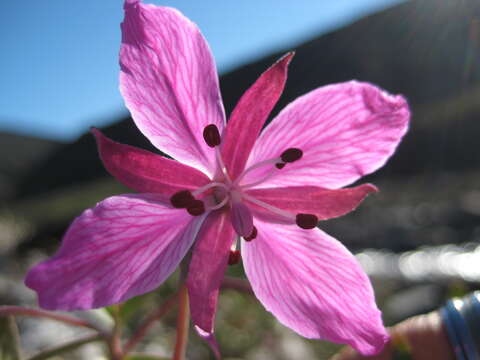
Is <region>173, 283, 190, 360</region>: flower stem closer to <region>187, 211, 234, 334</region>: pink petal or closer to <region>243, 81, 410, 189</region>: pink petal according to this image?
<region>187, 211, 234, 334</region>: pink petal

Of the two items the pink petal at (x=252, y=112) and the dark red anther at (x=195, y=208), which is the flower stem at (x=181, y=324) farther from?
the pink petal at (x=252, y=112)

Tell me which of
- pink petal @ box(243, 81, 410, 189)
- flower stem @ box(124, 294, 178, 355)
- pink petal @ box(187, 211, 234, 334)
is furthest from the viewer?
flower stem @ box(124, 294, 178, 355)

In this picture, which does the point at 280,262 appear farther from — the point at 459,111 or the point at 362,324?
the point at 459,111

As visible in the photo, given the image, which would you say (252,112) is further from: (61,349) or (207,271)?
(61,349)

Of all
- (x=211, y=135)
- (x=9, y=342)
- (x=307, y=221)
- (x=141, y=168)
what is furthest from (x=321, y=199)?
(x=9, y=342)

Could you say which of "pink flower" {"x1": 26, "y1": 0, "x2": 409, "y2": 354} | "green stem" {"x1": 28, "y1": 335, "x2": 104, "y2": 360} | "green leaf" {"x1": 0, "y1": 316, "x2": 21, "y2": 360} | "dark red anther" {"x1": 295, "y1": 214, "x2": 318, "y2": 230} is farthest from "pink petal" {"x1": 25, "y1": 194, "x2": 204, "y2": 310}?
"green leaf" {"x1": 0, "y1": 316, "x2": 21, "y2": 360}

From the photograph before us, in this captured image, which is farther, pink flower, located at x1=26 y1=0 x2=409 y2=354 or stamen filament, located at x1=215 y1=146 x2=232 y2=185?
stamen filament, located at x1=215 y1=146 x2=232 y2=185
